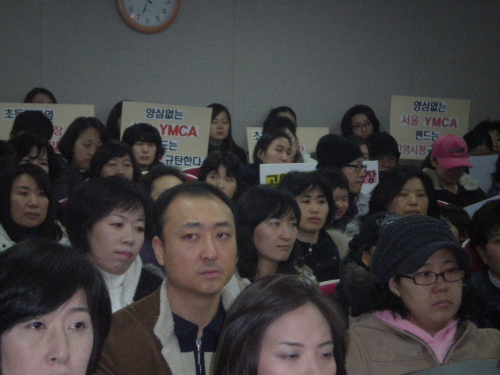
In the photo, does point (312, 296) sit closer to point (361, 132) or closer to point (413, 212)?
point (413, 212)

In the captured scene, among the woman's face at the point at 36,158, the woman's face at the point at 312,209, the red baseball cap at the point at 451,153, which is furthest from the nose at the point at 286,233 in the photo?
the red baseball cap at the point at 451,153

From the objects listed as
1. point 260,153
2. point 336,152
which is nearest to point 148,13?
point 260,153

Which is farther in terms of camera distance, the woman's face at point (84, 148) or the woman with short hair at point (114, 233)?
the woman's face at point (84, 148)

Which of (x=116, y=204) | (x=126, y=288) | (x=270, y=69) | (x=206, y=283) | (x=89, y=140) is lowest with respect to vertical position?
(x=126, y=288)

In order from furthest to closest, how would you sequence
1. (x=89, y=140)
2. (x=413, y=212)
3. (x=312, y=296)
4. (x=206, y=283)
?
1. (x=89, y=140)
2. (x=413, y=212)
3. (x=206, y=283)
4. (x=312, y=296)

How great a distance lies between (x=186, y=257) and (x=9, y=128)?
4079 millimetres

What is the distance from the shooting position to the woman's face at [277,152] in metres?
4.77

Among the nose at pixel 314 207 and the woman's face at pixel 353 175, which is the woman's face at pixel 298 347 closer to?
the nose at pixel 314 207

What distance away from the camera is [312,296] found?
5.15ft

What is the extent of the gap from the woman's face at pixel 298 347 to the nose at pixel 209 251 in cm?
47

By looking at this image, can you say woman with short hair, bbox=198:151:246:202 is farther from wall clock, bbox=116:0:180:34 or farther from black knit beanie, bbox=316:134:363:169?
wall clock, bbox=116:0:180:34

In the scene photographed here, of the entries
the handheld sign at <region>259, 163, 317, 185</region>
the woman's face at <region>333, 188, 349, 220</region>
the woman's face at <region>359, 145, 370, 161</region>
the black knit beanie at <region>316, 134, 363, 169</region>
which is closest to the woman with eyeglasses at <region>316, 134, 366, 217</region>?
the black knit beanie at <region>316, 134, 363, 169</region>

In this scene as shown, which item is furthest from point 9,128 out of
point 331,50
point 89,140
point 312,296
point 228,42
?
point 312,296

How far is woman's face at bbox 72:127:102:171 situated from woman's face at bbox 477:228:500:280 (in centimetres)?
303
